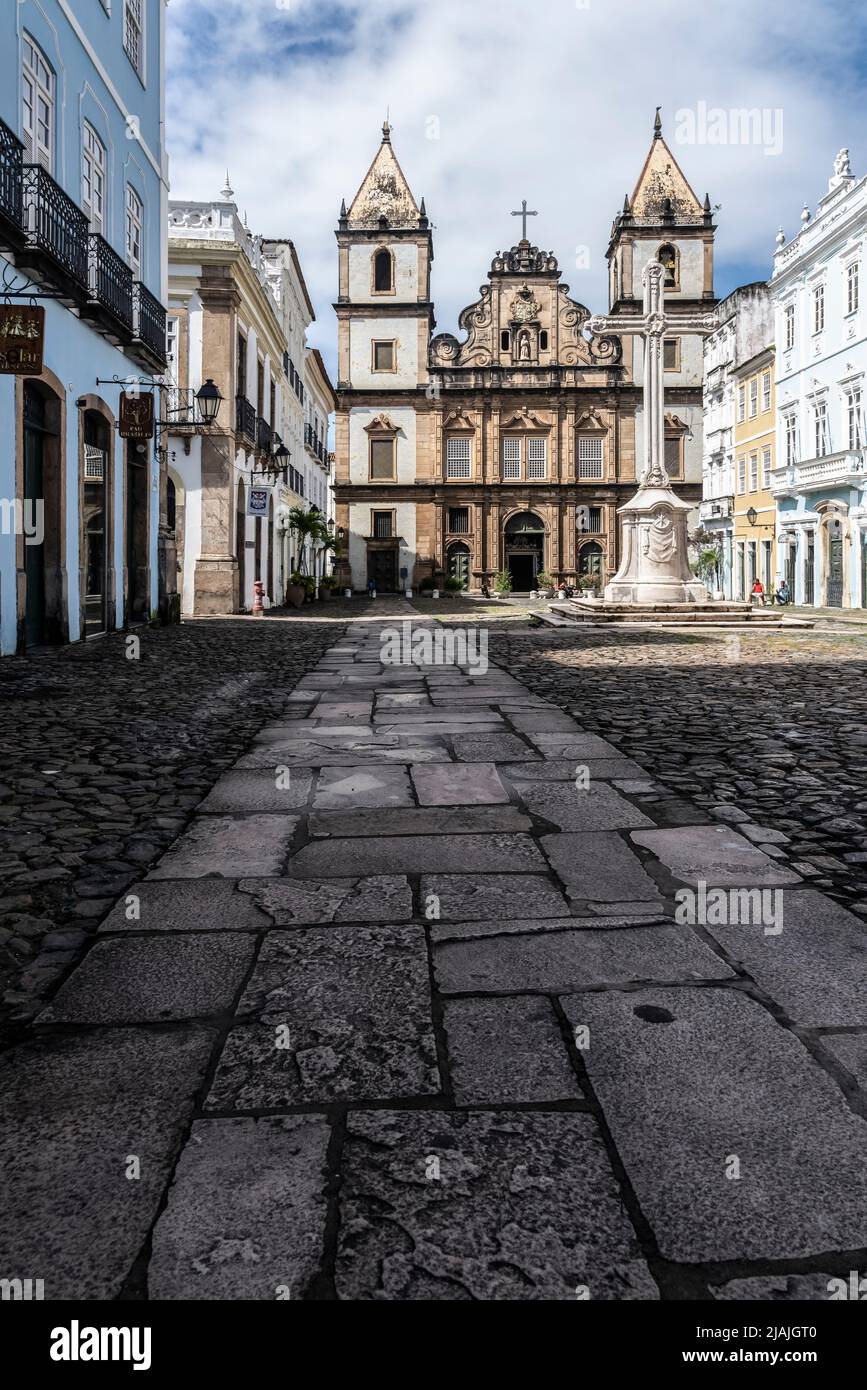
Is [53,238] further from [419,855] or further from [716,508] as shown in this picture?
[716,508]

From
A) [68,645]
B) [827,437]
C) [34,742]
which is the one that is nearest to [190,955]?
[34,742]

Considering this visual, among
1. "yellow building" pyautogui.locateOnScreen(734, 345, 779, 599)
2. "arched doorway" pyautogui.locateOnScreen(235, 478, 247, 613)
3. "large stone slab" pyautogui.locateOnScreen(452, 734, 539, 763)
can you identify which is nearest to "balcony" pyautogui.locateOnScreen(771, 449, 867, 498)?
"yellow building" pyautogui.locateOnScreen(734, 345, 779, 599)

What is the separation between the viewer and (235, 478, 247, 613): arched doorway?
24.8m

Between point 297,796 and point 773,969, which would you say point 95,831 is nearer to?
point 297,796

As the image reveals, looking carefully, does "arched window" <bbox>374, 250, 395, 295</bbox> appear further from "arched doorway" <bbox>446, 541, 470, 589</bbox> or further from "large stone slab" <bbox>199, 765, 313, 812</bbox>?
"large stone slab" <bbox>199, 765, 313, 812</bbox>

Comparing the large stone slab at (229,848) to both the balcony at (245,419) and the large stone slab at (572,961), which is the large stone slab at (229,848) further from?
the balcony at (245,419)

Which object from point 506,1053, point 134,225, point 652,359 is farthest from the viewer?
point 652,359

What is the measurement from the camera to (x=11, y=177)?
10.2 m

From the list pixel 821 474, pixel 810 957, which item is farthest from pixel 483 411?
pixel 810 957

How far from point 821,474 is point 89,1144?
34.3 metres

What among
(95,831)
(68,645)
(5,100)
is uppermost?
(5,100)

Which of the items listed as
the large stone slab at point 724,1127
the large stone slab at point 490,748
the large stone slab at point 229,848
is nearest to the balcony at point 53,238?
the large stone slab at point 490,748
